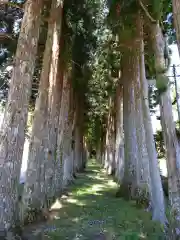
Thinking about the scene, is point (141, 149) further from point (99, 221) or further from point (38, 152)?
point (38, 152)

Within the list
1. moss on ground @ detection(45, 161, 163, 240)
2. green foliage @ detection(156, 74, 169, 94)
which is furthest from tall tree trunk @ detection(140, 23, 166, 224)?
green foliage @ detection(156, 74, 169, 94)

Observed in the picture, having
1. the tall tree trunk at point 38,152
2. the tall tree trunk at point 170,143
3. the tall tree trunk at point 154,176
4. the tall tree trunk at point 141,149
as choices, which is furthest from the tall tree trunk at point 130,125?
the tall tree trunk at point 170,143

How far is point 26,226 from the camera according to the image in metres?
7.71

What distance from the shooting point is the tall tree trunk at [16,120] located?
624 centimetres

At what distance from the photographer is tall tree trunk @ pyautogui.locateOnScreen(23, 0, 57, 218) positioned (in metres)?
8.41

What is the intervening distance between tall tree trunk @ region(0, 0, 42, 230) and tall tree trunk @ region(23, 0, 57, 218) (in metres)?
1.84

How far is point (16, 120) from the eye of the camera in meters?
6.71

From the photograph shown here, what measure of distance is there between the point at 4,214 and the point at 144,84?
6883mm

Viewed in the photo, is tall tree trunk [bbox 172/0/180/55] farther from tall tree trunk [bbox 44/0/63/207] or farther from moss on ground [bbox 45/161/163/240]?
tall tree trunk [bbox 44/0/63/207]

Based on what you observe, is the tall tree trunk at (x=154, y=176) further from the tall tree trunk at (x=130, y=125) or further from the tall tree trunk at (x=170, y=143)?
the tall tree trunk at (x=170, y=143)

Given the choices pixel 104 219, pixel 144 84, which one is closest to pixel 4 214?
pixel 104 219

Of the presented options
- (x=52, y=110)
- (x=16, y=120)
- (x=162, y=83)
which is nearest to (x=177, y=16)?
(x=162, y=83)

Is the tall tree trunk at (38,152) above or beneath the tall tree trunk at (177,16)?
beneath

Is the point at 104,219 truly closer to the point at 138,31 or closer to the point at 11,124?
the point at 11,124
